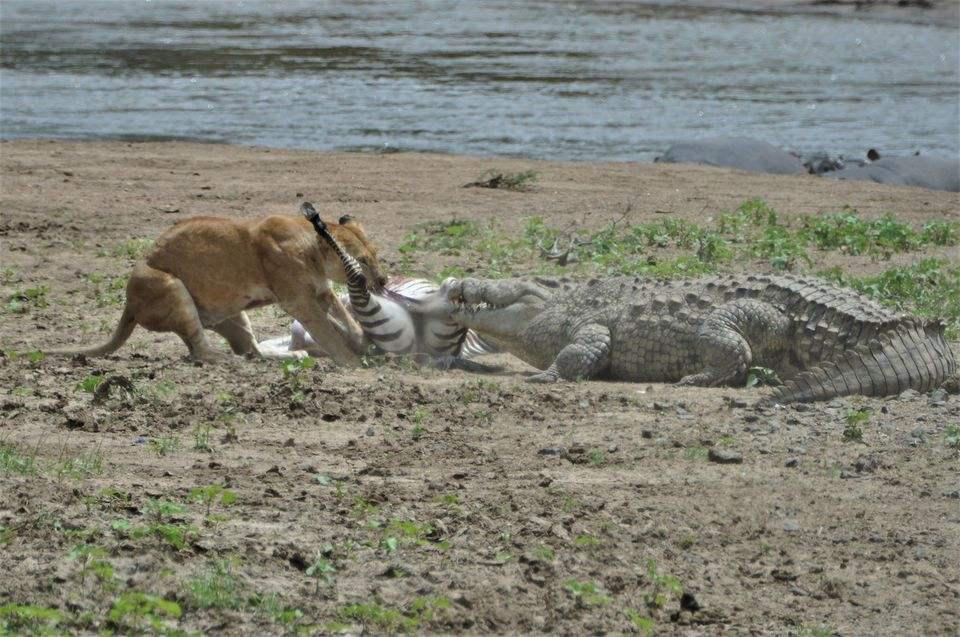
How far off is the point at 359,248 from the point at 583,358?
1.56m

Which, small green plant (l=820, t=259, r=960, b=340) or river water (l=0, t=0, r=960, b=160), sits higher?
small green plant (l=820, t=259, r=960, b=340)

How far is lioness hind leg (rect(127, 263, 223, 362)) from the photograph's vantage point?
9.02 meters

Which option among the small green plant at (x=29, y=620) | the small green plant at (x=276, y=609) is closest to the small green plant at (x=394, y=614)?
the small green plant at (x=276, y=609)

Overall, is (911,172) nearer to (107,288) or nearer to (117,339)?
(107,288)

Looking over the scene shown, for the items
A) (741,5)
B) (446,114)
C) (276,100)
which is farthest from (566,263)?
(741,5)

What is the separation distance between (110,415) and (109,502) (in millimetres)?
1599

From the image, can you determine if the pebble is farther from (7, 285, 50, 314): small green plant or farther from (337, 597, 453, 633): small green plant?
(7, 285, 50, 314): small green plant

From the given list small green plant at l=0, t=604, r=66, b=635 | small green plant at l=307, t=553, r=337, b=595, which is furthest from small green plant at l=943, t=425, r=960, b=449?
small green plant at l=0, t=604, r=66, b=635

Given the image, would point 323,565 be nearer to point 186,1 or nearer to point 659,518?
point 659,518

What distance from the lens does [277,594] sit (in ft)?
16.7

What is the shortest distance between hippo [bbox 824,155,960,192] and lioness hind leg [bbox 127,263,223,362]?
10.00 metres

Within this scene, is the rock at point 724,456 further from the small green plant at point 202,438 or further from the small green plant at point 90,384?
the small green plant at point 90,384

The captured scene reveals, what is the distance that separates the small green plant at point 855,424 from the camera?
7156 millimetres

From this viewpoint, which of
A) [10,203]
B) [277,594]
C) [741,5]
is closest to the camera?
[277,594]
